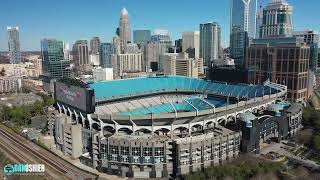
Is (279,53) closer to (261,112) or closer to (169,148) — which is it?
(261,112)

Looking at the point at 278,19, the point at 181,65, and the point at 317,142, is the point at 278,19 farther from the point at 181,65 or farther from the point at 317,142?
the point at 317,142

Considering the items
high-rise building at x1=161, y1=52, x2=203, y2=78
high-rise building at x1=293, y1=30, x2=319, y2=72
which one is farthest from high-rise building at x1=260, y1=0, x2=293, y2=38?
high-rise building at x1=161, y1=52, x2=203, y2=78

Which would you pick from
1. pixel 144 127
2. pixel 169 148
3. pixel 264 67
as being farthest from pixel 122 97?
pixel 264 67

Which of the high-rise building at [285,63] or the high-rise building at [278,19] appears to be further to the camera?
the high-rise building at [278,19]

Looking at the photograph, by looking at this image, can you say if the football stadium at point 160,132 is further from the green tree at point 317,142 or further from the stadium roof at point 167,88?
the green tree at point 317,142

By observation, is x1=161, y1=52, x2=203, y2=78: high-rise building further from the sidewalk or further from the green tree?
the green tree
